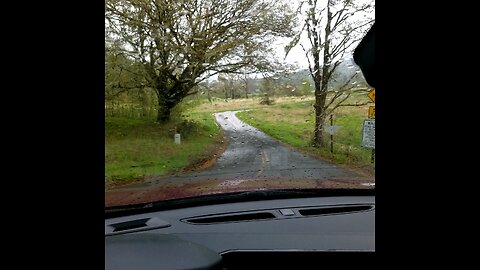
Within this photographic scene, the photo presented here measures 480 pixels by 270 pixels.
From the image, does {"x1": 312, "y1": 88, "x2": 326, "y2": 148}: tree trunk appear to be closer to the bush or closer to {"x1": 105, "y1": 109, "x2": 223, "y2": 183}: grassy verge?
{"x1": 105, "y1": 109, "x2": 223, "y2": 183}: grassy verge

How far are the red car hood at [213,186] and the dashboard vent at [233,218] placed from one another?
25cm

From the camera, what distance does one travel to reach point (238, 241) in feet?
7.32

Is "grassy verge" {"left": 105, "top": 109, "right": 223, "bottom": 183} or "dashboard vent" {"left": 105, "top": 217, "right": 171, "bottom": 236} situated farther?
"grassy verge" {"left": 105, "top": 109, "right": 223, "bottom": 183}

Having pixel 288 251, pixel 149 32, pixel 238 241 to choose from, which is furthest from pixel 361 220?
pixel 149 32

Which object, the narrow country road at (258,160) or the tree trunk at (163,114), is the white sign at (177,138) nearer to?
the tree trunk at (163,114)

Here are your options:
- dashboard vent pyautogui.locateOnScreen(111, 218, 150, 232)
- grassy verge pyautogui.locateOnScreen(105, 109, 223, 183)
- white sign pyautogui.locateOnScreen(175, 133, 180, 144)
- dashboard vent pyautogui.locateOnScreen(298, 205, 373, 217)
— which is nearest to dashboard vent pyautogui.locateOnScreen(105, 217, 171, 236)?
dashboard vent pyautogui.locateOnScreen(111, 218, 150, 232)

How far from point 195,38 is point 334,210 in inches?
66.4

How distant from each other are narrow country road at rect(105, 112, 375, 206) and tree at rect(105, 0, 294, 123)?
1.29ft

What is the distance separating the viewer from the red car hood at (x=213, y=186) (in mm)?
2742

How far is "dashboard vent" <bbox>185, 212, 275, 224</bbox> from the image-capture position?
2.52 meters

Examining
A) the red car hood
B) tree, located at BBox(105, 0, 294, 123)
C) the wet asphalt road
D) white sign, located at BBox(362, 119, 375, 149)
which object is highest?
tree, located at BBox(105, 0, 294, 123)
